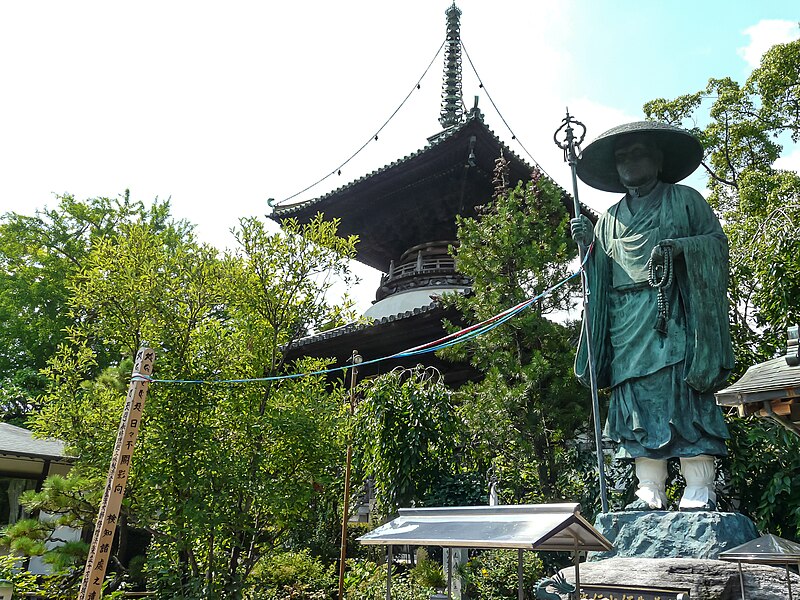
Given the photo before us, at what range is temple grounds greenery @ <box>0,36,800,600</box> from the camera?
565 centimetres

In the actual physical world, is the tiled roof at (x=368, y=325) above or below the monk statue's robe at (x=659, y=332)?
above

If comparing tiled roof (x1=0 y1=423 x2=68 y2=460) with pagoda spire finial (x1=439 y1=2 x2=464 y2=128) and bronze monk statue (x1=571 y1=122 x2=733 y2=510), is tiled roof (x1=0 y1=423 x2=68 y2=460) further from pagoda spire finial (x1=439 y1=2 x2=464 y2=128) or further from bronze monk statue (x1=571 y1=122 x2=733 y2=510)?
pagoda spire finial (x1=439 y1=2 x2=464 y2=128)

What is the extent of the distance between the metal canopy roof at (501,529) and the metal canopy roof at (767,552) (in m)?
0.93

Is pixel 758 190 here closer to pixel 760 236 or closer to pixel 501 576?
pixel 760 236

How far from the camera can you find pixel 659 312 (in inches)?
221

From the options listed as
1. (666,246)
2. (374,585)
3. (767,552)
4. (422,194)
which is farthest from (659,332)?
(422,194)

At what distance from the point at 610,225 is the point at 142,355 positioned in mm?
4512

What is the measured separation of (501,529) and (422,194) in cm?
974

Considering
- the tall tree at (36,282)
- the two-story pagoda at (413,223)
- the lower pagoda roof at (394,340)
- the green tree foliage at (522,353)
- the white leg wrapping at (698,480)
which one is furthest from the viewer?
the tall tree at (36,282)

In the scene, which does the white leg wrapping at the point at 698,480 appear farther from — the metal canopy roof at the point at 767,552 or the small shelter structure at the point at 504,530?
the small shelter structure at the point at 504,530

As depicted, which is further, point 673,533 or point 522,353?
point 522,353

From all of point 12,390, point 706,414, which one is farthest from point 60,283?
point 706,414

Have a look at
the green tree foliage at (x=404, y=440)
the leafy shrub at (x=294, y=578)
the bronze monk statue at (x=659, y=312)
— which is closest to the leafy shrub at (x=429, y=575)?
the green tree foliage at (x=404, y=440)

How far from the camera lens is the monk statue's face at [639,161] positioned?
20.2 ft
